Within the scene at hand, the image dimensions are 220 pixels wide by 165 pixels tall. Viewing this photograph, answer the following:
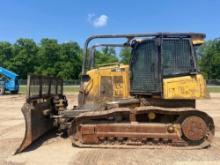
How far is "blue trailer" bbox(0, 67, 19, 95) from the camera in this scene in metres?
31.9

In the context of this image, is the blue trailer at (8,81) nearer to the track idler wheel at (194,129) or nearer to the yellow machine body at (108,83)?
the yellow machine body at (108,83)

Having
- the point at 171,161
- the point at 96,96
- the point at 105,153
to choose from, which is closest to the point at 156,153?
the point at 171,161

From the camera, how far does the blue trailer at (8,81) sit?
1256 inches

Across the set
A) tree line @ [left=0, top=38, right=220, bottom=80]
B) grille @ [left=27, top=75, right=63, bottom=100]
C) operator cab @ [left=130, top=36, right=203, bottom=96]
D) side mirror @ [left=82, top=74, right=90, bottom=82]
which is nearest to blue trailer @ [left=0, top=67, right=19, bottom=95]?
grille @ [left=27, top=75, right=63, bottom=100]

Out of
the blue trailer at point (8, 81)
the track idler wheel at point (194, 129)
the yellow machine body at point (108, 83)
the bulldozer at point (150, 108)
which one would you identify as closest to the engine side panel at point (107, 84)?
the yellow machine body at point (108, 83)

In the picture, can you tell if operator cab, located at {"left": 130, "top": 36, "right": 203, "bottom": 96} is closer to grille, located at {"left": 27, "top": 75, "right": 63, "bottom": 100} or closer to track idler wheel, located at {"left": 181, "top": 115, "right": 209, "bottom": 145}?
track idler wheel, located at {"left": 181, "top": 115, "right": 209, "bottom": 145}

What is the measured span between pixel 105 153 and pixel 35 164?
157cm

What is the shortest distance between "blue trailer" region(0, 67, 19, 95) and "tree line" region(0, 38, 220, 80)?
46.4 m

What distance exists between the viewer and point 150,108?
8.03 meters

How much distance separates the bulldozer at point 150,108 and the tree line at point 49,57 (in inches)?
2797

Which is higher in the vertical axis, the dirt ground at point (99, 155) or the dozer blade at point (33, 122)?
the dozer blade at point (33, 122)

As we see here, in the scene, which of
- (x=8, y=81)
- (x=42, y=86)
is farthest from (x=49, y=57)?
(x=42, y=86)

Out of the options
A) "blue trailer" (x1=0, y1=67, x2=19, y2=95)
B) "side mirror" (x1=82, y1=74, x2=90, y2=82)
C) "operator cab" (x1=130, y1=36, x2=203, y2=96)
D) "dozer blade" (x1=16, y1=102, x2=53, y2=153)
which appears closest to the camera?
"dozer blade" (x1=16, y1=102, x2=53, y2=153)

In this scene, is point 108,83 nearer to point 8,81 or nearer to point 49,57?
point 8,81
